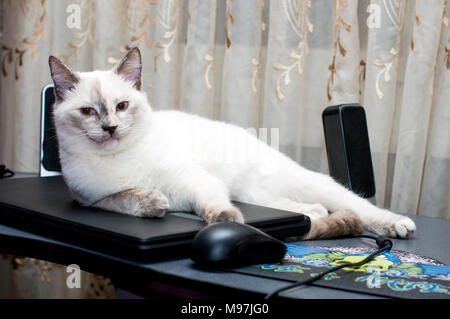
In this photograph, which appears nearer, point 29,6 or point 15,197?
point 15,197

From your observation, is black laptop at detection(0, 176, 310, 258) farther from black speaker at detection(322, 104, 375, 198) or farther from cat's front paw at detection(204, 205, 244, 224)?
black speaker at detection(322, 104, 375, 198)

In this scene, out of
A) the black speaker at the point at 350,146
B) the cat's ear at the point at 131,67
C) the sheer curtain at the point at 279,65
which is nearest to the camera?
the cat's ear at the point at 131,67

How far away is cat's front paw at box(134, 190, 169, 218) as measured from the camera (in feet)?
2.80

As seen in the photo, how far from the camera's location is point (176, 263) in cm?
69

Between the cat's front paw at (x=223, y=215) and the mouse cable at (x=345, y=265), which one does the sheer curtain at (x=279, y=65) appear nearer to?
the mouse cable at (x=345, y=265)

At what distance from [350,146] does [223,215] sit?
51cm

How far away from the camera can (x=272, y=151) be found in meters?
1.27

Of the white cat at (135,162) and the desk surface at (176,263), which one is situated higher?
the white cat at (135,162)

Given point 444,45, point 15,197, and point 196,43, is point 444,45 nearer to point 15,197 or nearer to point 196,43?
point 196,43

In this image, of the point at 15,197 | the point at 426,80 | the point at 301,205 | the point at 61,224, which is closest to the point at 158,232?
the point at 61,224

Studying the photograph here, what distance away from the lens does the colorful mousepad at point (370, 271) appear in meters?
0.61

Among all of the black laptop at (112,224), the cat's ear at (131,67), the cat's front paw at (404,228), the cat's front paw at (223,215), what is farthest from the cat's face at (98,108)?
the cat's front paw at (404,228)

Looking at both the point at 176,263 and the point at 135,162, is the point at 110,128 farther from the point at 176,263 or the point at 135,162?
the point at 176,263
